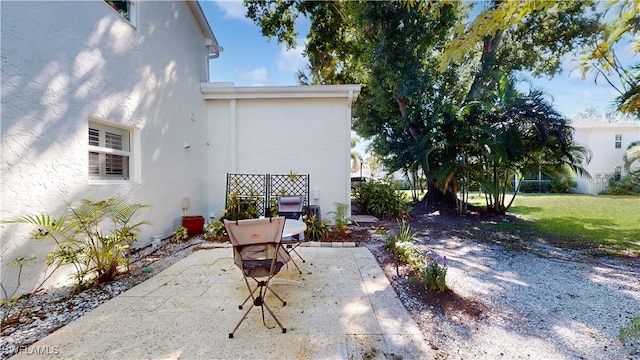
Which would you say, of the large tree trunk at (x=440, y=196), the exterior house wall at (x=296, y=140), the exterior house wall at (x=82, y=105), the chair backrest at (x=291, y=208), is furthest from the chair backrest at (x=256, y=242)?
the large tree trunk at (x=440, y=196)

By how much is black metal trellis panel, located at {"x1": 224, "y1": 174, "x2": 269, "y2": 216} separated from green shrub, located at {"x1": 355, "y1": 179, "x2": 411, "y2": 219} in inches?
153

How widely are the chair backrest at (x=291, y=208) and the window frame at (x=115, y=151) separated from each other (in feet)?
9.57

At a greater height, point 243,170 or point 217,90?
point 217,90

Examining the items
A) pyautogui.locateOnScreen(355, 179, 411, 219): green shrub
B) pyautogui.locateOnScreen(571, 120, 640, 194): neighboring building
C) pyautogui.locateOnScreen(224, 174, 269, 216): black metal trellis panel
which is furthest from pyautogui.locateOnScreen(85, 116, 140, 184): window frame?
pyautogui.locateOnScreen(571, 120, 640, 194): neighboring building

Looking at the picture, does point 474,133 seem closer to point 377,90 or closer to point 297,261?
point 377,90

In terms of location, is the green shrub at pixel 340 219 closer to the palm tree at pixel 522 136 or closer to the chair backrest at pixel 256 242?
the chair backrest at pixel 256 242

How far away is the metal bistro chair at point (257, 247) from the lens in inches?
107

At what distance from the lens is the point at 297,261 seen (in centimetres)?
459

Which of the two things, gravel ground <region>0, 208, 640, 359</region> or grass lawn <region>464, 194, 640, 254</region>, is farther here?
grass lawn <region>464, 194, 640, 254</region>

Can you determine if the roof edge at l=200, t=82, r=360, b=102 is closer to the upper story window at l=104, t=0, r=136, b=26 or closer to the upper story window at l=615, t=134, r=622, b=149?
the upper story window at l=104, t=0, r=136, b=26

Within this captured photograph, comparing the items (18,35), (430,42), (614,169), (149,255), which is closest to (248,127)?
(149,255)

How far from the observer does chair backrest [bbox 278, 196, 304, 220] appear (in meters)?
5.68

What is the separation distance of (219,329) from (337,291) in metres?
1.50

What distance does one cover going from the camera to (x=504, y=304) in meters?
3.24
